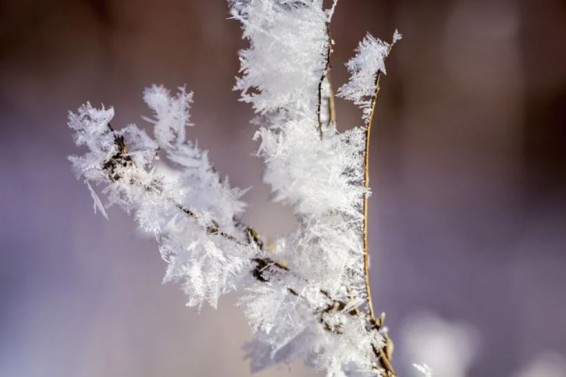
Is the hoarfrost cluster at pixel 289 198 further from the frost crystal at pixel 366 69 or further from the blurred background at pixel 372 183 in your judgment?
the blurred background at pixel 372 183

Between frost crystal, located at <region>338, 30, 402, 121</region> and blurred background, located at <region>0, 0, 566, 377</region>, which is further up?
blurred background, located at <region>0, 0, 566, 377</region>

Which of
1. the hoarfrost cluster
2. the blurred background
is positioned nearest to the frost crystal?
the hoarfrost cluster

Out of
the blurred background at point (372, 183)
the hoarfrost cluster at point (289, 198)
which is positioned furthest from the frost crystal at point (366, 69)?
the blurred background at point (372, 183)

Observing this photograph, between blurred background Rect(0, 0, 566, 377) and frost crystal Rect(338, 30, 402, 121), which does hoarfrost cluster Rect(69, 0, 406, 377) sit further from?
blurred background Rect(0, 0, 566, 377)

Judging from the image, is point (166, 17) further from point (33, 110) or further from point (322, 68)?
point (322, 68)

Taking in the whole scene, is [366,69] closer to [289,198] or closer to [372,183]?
[289,198]

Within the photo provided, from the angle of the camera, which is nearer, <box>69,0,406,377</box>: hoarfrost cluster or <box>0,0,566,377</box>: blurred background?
<box>69,0,406,377</box>: hoarfrost cluster

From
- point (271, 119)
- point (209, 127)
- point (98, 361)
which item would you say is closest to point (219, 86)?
point (209, 127)
